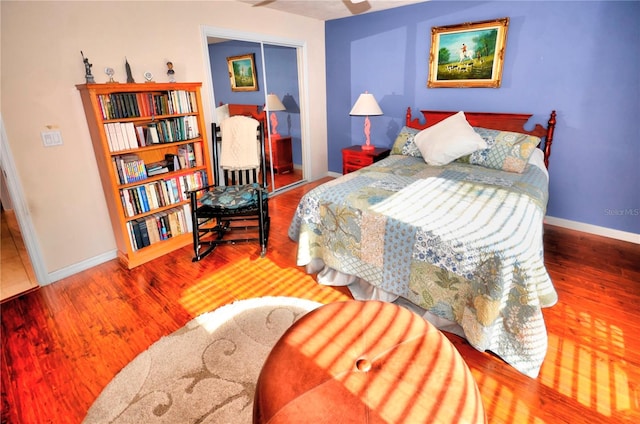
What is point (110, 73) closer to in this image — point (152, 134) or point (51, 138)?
point (152, 134)

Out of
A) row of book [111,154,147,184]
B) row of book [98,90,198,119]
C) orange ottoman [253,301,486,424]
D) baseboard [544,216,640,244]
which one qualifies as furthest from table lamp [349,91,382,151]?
orange ottoman [253,301,486,424]

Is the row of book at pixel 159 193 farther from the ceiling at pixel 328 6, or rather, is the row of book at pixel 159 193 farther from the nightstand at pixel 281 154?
the ceiling at pixel 328 6

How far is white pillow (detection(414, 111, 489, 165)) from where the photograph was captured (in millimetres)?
3074

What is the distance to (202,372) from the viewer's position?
5.80 ft

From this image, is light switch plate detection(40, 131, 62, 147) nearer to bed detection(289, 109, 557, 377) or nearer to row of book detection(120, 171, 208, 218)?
row of book detection(120, 171, 208, 218)

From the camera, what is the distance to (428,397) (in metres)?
1.08

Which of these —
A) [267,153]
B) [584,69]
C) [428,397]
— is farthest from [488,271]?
[267,153]

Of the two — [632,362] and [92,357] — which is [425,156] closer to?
[632,362]

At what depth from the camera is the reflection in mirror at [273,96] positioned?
144 inches

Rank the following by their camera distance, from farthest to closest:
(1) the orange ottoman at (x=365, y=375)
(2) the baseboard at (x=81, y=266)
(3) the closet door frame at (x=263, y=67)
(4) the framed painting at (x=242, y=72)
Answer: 1. (4) the framed painting at (x=242, y=72)
2. (3) the closet door frame at (x=263, y=67)
3. (2) the baseboard at (x=81, y=266)
4. (1) the orange ottoman at (x=365, y=375)

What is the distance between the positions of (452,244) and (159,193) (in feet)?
8.24

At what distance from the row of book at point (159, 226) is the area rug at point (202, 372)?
1.17 m

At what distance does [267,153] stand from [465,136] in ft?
8.12

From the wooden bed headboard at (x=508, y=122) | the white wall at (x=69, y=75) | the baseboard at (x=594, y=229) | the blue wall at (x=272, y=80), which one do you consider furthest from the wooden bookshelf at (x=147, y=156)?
the baseboard at (x=594, y=229)
